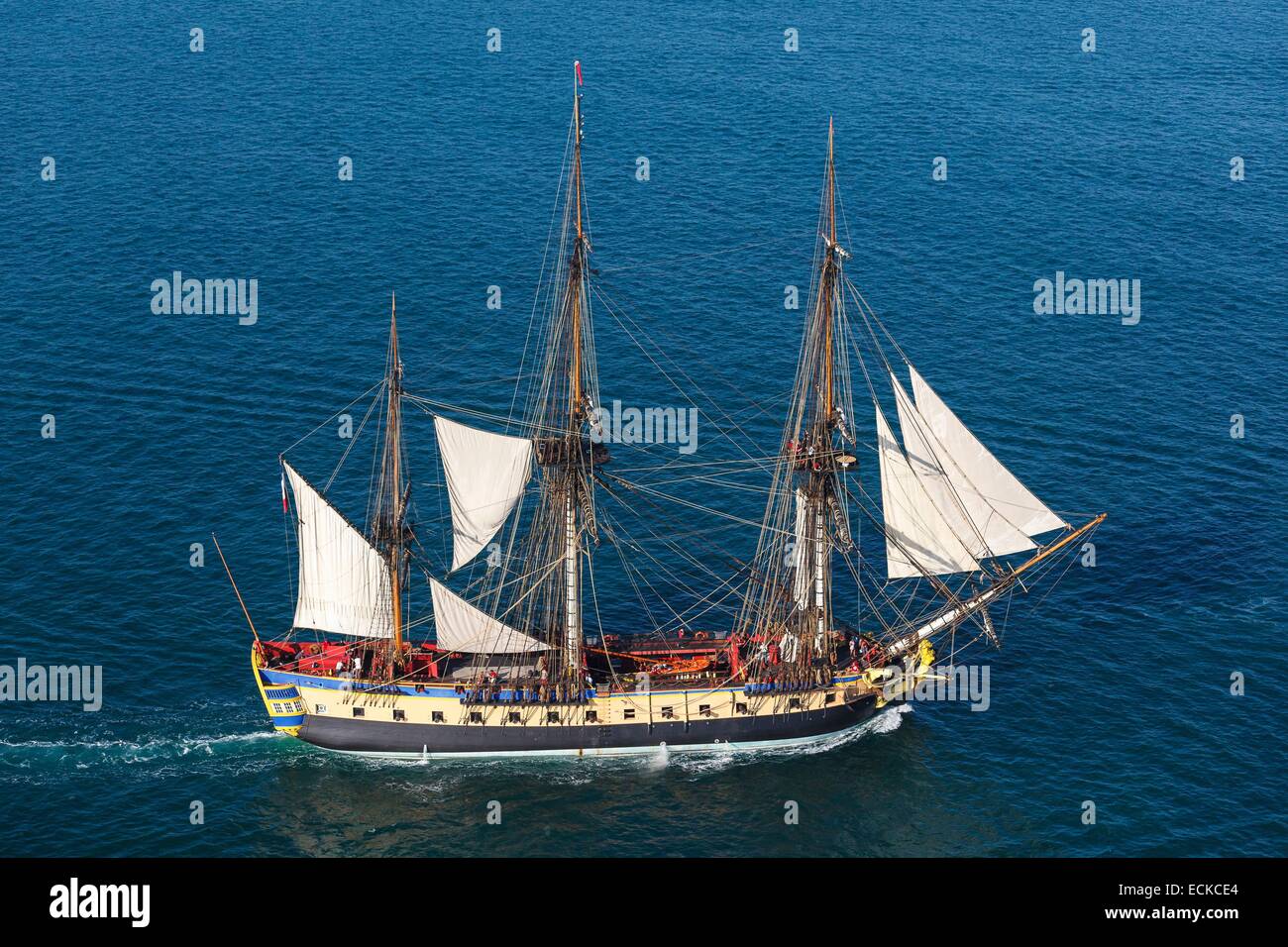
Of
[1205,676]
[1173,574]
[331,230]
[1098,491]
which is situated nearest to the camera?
[1205,676]

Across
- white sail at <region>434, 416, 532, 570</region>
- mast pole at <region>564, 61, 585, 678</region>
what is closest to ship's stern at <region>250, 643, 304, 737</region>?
white sail at <region>434, 416, 532, 570</region>

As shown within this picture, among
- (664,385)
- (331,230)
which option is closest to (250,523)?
(664,385)

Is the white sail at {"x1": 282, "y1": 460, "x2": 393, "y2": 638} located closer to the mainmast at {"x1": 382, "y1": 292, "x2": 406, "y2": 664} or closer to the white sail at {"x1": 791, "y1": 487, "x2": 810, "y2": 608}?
the mainmast at {"x1": 382, "y1": 292, "x2": 406, "y2": 664}

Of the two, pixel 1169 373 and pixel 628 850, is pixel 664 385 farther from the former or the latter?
pixel 628 850

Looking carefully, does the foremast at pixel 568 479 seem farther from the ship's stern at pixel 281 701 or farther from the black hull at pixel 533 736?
the ship's stern at pixel 281 701

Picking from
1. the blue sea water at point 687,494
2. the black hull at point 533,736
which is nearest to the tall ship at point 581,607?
the black hull at point 533,736

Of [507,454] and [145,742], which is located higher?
[507,454]
